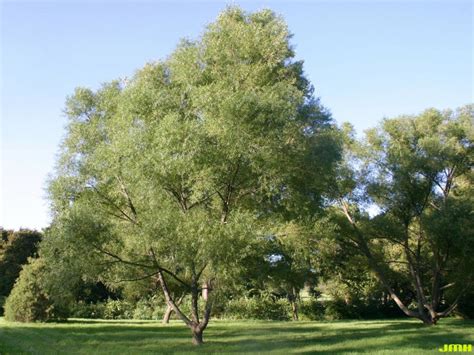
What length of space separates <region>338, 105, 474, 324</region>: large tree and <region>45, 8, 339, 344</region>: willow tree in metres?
9.88

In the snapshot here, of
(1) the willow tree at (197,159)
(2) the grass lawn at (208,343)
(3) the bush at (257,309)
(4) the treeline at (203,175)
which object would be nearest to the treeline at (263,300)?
(3) the bush at (257,309)

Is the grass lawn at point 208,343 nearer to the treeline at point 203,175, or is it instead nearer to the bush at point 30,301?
the treeline at point 203,175

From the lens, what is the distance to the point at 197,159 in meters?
17.6

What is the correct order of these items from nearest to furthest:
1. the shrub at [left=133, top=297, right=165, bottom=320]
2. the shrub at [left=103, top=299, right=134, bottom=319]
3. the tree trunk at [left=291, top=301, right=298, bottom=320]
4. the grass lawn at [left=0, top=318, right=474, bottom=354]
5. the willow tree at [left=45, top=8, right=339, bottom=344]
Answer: the grass lawn at [left=0, top=318, right=474, bottom=354] < the willow tree at [left=45, top=8, right=339, bottom=344] < the tree trunk at [left=291, top=301, right=298, bottom=320] < the shrub at [left=133, top=297, right=165, bottom=320] < the shrub at [left=103, top=299, right=134, bottom=319]

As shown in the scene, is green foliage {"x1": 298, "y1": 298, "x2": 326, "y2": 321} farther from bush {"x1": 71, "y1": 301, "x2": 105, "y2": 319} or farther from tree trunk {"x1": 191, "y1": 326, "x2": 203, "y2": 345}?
tree trunk {"x1": 191, "y1": 326, "x2": 203, "y2": 345}

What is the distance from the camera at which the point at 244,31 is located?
20688mm

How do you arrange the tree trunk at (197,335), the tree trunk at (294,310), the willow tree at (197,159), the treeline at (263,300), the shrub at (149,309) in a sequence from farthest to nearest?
the shrub at (149,309), the tree trunk at (294,310), the treeline at (263,300), the tree trunk at (197,335), the willow tree at (197,159)

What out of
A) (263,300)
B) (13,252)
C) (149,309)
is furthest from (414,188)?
(13,252)

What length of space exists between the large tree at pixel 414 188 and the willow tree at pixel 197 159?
988 centimetres

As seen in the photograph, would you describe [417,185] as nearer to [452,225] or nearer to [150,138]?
[452,225]

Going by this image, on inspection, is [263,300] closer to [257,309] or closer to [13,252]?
[257,309]

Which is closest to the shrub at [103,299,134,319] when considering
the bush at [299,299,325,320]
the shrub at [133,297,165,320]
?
the shrub at [133,297,165,320]

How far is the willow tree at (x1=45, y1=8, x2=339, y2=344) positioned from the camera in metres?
17.5

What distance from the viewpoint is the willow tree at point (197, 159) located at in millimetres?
17469
